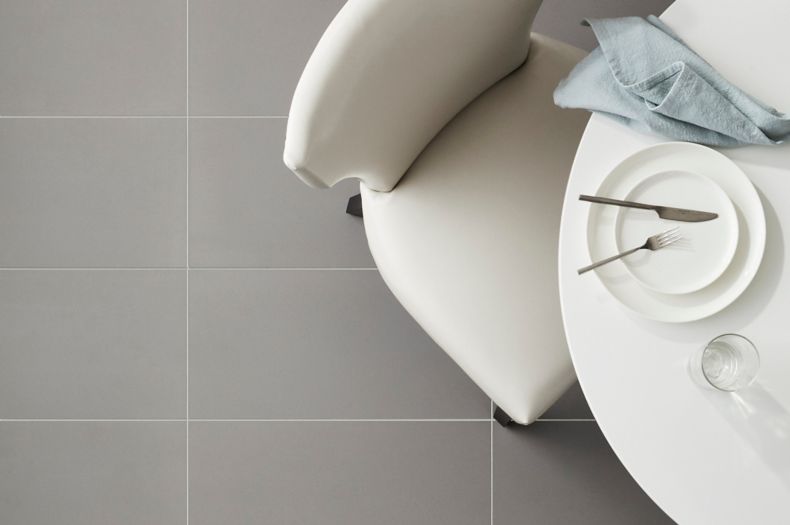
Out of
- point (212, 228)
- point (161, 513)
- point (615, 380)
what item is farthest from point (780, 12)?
point (161, 513)

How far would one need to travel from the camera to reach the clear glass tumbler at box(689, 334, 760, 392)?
75cm

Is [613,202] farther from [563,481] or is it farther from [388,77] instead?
[563,481]

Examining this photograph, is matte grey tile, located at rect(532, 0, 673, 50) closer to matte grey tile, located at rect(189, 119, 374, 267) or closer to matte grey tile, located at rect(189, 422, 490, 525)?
matte grey tile, located at rect(189, 119, 374, 267)

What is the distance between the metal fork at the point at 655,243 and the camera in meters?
0.79

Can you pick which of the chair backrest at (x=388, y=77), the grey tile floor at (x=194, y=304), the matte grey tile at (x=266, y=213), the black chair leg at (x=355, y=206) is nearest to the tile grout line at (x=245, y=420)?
the grey tile floor at (x=194, y=304)

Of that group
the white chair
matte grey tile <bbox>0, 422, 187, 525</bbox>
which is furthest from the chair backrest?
matte grey tile <bbox>0, 422, 187, 525</bbox>

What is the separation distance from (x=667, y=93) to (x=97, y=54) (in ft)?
3.85

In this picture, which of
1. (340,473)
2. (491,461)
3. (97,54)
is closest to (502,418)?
(491,461)

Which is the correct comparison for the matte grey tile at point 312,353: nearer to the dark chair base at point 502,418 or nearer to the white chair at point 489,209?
the dark chair base at point 502,418

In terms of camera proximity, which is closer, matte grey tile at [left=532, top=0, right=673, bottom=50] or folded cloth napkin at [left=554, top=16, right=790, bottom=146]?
folded cloth napkin at [left=554, top=16, right=790, bottom=146]

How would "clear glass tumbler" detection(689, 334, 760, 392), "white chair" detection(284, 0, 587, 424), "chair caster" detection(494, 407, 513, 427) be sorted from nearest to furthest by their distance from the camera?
1. "clear glass tumbler" detection(689, 334, 760, 392)
2. "white chair" detection(284, 0, 587, 424)
3. "chair caster" detection(494, 407, 513, 427)

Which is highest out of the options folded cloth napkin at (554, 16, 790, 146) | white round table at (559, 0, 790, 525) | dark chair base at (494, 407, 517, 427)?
A: folded cloth napkin at (554, 16, 790, 146)

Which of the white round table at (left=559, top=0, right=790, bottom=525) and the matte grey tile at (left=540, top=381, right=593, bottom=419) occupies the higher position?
the white round table at (left=559, top=0, right=790, bottom=525)

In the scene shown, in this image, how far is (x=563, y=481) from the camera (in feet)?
4.64
